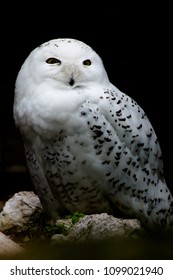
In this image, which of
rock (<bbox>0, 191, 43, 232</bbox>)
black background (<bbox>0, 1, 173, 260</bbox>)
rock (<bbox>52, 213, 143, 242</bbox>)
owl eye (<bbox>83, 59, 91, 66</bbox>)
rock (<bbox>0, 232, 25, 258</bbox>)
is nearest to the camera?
Answer: rock (<bbox>0, 232, 25, 258</bbox>)

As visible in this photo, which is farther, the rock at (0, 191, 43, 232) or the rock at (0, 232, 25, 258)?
the rock at (0, 191, 43, 232)

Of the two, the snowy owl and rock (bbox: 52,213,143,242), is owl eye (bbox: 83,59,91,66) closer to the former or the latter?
the snowy owl

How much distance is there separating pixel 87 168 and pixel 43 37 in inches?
38.1

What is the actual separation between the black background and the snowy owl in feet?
2.24

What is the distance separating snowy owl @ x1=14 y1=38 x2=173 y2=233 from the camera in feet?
9.87

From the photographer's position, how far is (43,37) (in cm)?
383

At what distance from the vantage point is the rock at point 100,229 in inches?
116

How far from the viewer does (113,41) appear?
3838mm

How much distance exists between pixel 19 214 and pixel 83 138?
19.0 inches

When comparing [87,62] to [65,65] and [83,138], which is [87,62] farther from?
[83,138]

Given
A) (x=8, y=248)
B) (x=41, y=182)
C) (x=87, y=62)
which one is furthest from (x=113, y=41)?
(x=8, y=248)

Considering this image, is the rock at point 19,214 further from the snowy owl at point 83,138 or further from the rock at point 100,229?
the rock at point 100,229

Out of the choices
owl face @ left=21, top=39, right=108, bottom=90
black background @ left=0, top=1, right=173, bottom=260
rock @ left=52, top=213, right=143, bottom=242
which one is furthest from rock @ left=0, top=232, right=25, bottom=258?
black background @ left=0, top=1, right=173, bottom=260

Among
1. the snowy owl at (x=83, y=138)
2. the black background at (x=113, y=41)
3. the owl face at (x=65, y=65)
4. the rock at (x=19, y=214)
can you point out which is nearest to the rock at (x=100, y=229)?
the snowy owl at (x=83, y=138)
